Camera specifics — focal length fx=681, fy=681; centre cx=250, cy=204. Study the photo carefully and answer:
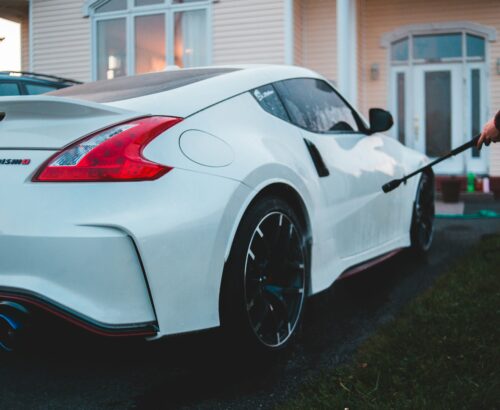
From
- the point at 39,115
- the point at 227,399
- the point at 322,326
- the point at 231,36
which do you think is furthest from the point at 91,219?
the point at 231,36

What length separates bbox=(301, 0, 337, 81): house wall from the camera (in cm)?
1448

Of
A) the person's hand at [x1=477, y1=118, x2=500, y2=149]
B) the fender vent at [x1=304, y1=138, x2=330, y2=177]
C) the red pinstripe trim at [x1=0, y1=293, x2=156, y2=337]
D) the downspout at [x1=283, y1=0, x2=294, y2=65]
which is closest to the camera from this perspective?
the red pinstripe trim at [x1=0, y1=293, x2=156, y2=337]

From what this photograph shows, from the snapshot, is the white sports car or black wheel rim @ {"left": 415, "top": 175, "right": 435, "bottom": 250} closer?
the white sports car

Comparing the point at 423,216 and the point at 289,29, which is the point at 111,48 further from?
the point at 423,216

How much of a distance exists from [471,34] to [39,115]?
13.0m

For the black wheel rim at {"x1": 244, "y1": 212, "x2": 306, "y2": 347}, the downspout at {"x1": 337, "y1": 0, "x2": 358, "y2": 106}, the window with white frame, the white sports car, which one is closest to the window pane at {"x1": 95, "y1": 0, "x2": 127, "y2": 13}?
the window with white frame

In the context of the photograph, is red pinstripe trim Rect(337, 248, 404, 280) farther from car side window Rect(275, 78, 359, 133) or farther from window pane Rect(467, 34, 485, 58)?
window pane Rect(467, 34, 485, 58)

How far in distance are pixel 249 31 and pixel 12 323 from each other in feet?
40.6

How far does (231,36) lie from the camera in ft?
47.3

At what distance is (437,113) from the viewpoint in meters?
14.6

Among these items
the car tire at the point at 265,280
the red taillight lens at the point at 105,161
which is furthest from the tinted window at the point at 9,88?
the red taillight lens at the point at 105,161

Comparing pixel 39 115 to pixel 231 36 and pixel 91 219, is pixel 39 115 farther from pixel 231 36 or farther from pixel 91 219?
pixel 231 36

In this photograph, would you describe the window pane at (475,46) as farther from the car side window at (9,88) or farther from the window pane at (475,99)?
the car side window at (9,88)

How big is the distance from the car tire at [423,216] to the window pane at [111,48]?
10.9 m
